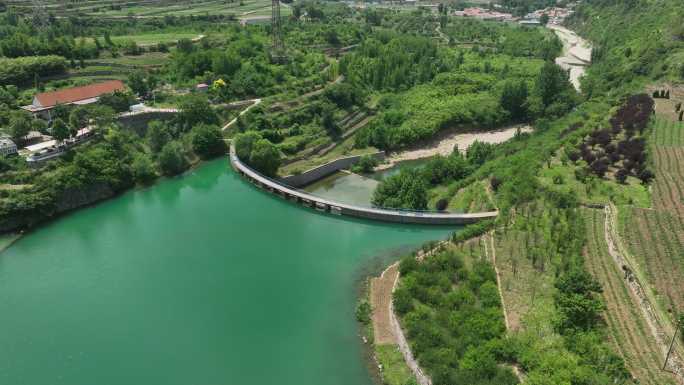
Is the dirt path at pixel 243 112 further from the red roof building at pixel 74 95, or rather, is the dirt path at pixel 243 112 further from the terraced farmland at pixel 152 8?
the terraced farmland at pixel 152 8

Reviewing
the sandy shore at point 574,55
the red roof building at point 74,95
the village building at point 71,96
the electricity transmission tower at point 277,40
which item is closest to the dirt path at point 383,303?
the village building at point 71,96

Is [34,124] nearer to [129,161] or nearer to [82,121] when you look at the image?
[82,121]

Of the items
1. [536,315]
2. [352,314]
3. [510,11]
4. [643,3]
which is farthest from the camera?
[510,11]

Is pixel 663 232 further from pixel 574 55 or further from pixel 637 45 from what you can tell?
pixel 574 55

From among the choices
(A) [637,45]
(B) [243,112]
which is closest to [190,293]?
(B) [243,112]

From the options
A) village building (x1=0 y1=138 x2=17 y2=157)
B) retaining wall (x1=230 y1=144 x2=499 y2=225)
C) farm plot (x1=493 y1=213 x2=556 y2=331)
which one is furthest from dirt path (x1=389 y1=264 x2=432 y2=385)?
village building (x1=0 y1=138 x2=17 y2=157)

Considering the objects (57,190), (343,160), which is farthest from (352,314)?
(57,190)
